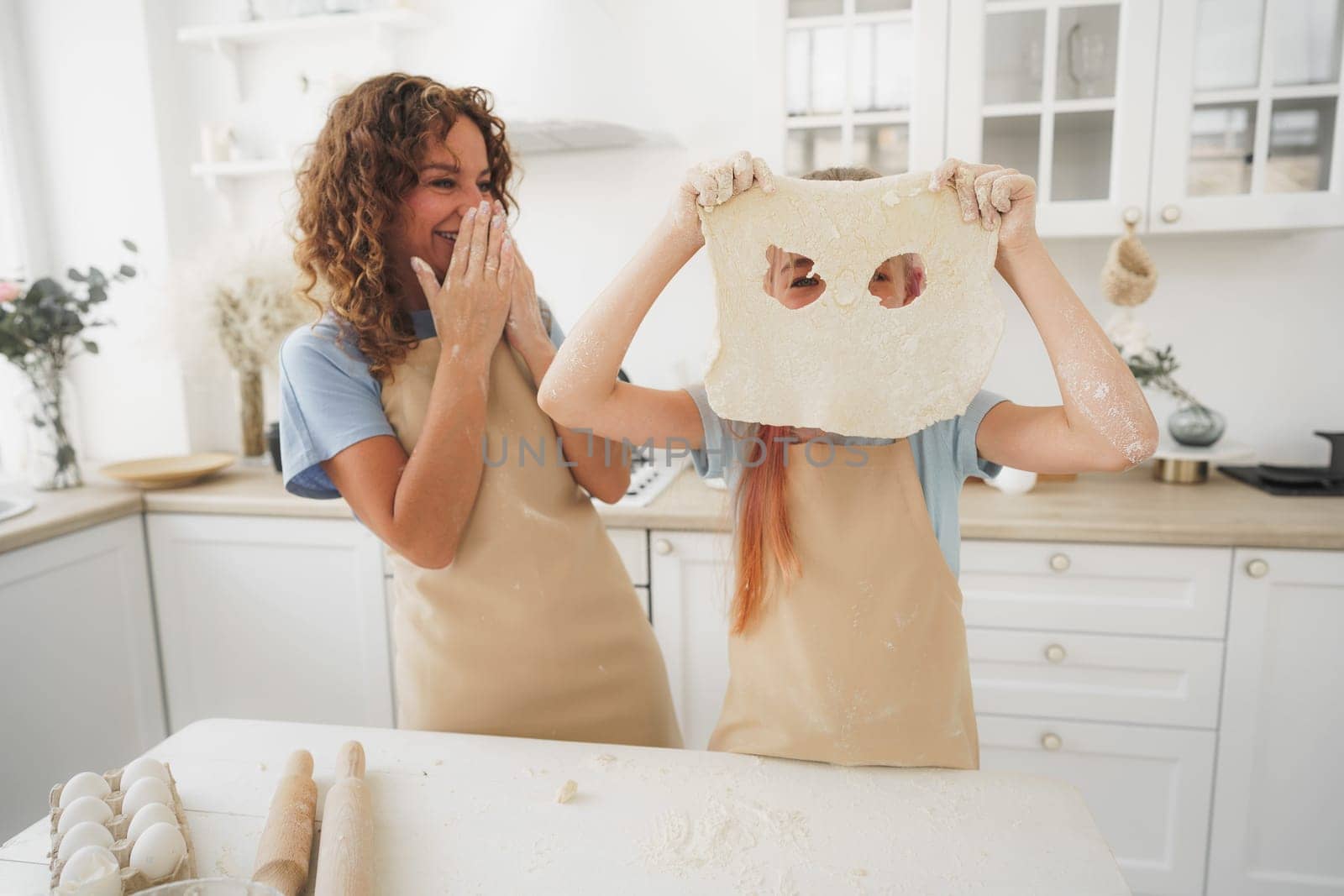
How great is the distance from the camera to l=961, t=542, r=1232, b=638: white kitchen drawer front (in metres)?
1.58

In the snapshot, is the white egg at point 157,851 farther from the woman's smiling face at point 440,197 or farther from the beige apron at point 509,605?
the woman's smiling face at point 440,197

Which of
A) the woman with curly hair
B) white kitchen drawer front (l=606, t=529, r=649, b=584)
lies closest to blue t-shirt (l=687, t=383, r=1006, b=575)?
the woman with curly hair

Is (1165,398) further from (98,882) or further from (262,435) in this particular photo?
(262,435)

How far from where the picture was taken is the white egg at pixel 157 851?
2.21ft

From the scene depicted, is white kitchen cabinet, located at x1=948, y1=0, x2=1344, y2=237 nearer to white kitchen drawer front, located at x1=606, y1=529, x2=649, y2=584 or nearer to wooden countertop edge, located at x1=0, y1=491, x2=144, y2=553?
white kitchen drawer front, located at x1=606, y1=529, x2=649, y2=584

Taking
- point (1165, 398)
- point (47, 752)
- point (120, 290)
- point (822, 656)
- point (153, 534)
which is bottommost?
point (47, 752)

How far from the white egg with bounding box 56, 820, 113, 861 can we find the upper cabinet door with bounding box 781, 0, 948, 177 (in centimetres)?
166

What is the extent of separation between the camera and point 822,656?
0.93 metres

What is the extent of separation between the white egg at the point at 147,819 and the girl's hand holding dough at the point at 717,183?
2.35 feet

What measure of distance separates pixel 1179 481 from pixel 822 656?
1.41 metres

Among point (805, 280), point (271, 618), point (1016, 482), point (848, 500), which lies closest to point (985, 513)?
point (1016, 482)

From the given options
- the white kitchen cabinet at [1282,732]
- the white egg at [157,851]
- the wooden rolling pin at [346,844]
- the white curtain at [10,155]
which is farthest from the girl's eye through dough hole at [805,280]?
the white curtain at [10,155]

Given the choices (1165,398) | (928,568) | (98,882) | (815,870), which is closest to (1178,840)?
(1165,398)

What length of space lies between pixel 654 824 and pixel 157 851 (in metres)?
0.42
